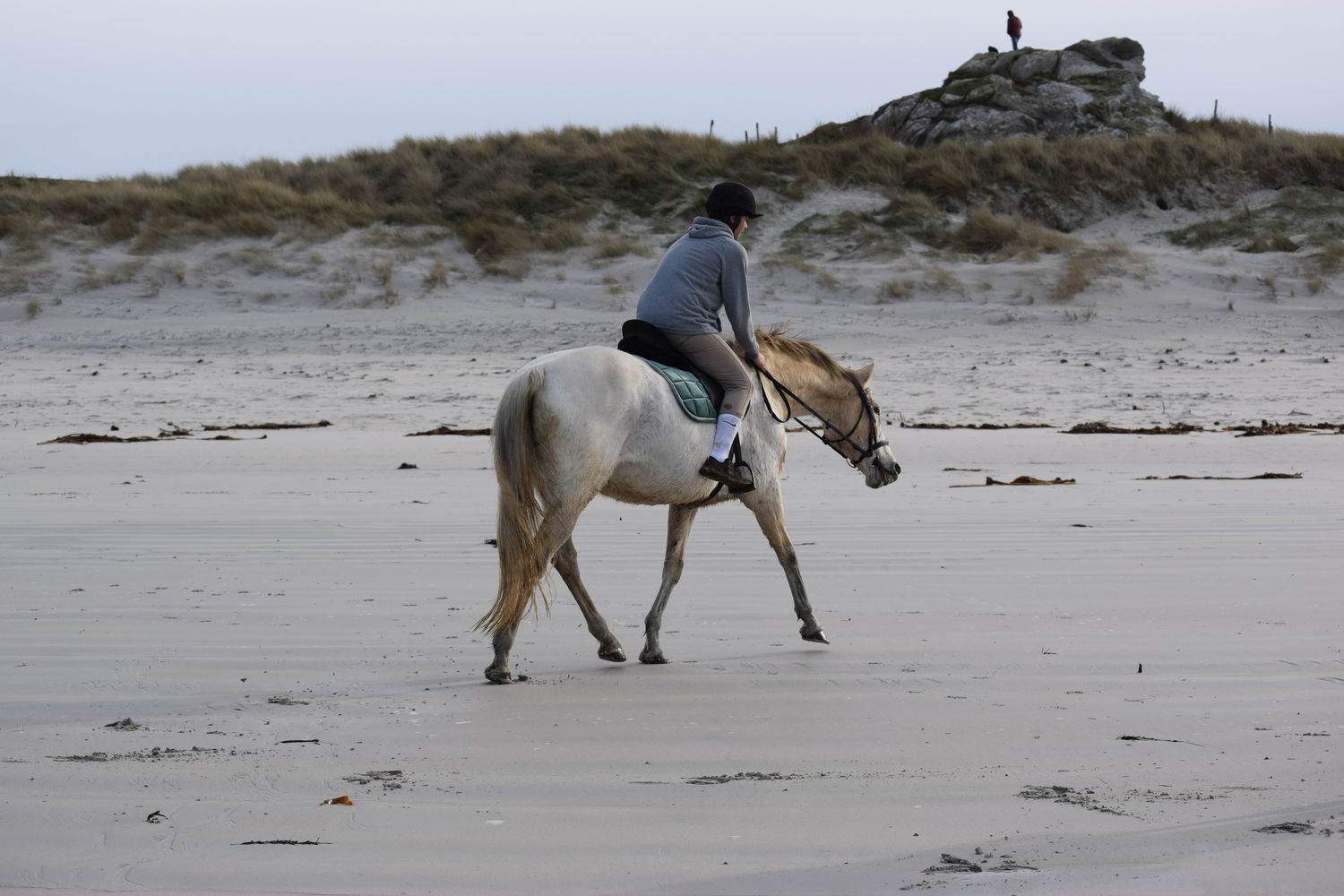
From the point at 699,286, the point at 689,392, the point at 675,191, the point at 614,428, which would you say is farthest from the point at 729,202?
the point at 675,191

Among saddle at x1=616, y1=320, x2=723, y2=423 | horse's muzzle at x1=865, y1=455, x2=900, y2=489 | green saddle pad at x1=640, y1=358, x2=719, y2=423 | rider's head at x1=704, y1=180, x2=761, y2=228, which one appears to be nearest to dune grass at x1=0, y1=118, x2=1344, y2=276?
horse's muzzle at x1=865, y1=455, x2=900, y2=489

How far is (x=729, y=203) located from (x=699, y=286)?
1.40ft

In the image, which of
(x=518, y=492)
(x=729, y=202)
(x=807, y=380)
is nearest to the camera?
(x=518, y=492)

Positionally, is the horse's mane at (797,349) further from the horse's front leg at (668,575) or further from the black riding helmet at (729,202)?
the horse's front leg at (668,575)

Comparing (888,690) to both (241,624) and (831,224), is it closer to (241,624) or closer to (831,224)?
(241,624)

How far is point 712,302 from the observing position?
20.7 ft

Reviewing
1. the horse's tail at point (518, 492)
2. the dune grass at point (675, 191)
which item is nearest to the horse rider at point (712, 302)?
the horse's tail at point (518, 492)

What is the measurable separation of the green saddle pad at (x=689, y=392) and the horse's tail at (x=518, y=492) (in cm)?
67

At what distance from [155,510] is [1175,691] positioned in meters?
7.64

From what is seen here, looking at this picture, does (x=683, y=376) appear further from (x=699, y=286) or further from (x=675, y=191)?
(x=675, y=191)

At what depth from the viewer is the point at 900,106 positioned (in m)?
33.3

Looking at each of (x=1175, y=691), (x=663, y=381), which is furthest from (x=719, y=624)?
(x=1175, y=691)

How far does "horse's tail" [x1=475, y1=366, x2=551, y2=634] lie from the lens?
18.0ft

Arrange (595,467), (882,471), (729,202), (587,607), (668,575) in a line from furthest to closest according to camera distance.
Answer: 1. (882,471)
2. (729,202)
3. (668,575)
4. (587,607)
5. (595,467)
